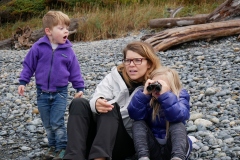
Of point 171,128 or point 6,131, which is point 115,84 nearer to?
point 171,128

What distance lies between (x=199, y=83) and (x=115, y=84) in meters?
2.26

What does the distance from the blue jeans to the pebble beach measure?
33cm

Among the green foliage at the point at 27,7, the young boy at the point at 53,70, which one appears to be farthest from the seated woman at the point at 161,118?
the green foliage at the point at 27,7

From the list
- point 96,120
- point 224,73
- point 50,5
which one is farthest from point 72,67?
point 50,5

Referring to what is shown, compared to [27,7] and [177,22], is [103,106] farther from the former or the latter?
[27,7]

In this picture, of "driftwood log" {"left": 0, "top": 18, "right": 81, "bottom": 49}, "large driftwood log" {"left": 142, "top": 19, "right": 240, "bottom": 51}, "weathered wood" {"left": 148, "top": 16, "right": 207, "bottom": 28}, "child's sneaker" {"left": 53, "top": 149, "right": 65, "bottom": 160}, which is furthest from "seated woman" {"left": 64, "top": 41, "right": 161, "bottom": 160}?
"driftwood log" {"left": 0, "top": 18, "right": 81, "bottom": 49}

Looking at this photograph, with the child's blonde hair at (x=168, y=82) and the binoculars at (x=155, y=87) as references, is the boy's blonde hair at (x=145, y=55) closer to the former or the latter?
the child's blonde hair at (x=168, y=82)

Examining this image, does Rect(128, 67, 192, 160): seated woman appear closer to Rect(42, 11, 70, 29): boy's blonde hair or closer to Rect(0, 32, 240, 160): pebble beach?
Rect(0, 32, 240, 160): pebble beach

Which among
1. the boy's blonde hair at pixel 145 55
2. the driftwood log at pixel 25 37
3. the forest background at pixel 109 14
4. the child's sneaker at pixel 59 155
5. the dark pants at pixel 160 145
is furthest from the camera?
the forest background at pixel 109 14

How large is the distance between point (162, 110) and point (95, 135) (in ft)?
1.90

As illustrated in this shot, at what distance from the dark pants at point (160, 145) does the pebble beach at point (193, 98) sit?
37 cm

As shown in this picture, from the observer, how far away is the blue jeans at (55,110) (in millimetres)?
3648

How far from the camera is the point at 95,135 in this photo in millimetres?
3330

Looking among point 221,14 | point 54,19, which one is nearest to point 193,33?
point 221,14
